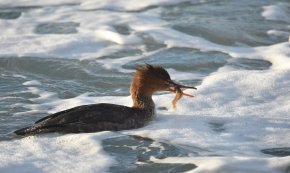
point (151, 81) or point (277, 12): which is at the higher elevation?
point (277, 12)

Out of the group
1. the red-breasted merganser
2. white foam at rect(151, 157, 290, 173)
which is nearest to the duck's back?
the red-breasted merganser

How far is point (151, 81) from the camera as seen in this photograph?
24.1 feet

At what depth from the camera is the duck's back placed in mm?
6633

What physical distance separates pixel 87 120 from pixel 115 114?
10.9 inches

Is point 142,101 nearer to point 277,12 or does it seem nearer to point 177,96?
point 177,96

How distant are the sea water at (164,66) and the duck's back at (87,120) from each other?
0.11 metres

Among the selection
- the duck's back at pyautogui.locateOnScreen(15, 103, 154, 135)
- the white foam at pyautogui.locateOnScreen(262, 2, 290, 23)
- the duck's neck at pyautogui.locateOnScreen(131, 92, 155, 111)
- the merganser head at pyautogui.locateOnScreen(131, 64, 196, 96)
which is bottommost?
the duck's back at pyautogui.locateOnScreen(15, 103, 154, 135)

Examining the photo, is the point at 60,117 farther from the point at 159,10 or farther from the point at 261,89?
the point at 159,10

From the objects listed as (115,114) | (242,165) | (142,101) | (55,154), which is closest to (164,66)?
(142,101)

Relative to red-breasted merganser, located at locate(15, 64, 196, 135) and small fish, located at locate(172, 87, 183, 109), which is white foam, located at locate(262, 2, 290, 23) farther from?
red-breasted merganser, located at locate(15, 64, 196, 135)

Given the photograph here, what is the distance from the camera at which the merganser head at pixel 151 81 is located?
7312mm

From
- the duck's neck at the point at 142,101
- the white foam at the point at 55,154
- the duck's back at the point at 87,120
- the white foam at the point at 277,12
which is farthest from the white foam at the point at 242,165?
the white foam at the point at 277,12

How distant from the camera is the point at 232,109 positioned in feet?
24.3

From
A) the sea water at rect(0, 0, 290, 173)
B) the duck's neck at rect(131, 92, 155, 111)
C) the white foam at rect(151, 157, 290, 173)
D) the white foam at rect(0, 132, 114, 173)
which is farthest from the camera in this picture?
the duck's neck at rect(131, 92, 155, 111)
